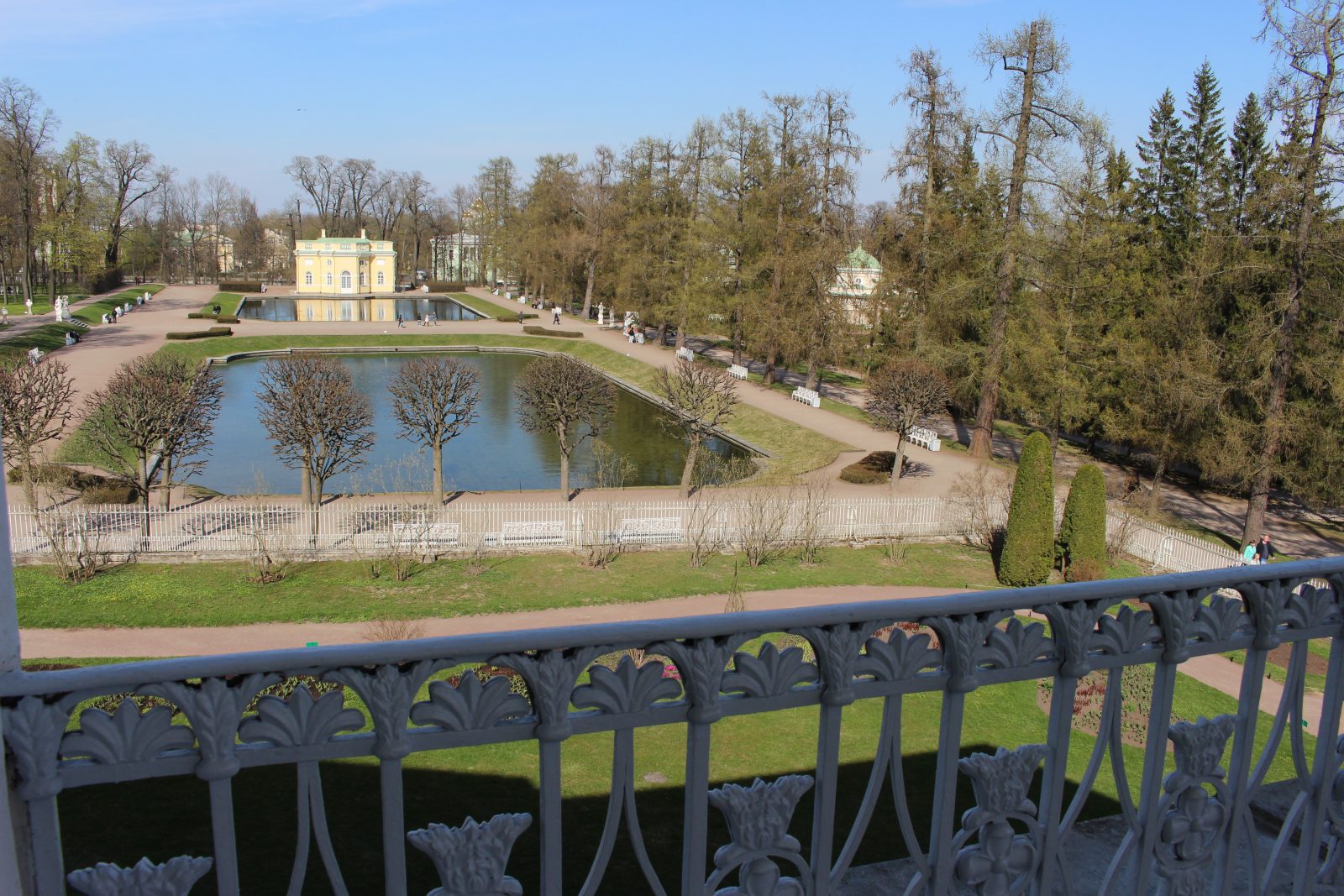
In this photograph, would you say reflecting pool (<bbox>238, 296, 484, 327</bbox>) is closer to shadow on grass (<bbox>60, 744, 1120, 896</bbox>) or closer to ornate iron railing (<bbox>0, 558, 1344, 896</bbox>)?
shadow on grass (<bbox>60, 744, 1120, 896</bbox>)

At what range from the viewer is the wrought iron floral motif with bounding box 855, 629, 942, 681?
189 cm

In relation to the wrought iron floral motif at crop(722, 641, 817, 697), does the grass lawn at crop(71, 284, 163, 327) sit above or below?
below

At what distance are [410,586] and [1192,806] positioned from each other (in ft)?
37.3

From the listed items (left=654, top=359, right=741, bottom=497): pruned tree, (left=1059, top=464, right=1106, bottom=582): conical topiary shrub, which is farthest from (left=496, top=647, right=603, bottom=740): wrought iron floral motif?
(left=654, top=359, right=741, bottom=497): pruned tree

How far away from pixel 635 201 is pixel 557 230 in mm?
7632

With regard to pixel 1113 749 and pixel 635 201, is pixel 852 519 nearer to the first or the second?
pixel 1113 749

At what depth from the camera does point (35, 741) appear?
1396mm

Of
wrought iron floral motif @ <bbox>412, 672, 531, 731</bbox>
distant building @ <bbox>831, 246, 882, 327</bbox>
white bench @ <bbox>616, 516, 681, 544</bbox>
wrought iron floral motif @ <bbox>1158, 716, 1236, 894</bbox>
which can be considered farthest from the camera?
distant building @ <bbox>831, 246, 882, 327</bbox>

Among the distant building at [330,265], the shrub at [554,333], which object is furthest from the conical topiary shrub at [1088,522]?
the distant building at [330,265]

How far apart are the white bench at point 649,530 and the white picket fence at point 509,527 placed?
0.05 ft

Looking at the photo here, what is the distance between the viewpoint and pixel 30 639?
10438mm

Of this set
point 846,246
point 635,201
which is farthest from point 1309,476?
point 635,201

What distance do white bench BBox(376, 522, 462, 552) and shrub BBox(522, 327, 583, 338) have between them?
90.9ft

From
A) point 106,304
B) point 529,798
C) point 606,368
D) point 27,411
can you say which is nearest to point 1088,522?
point 529,798
